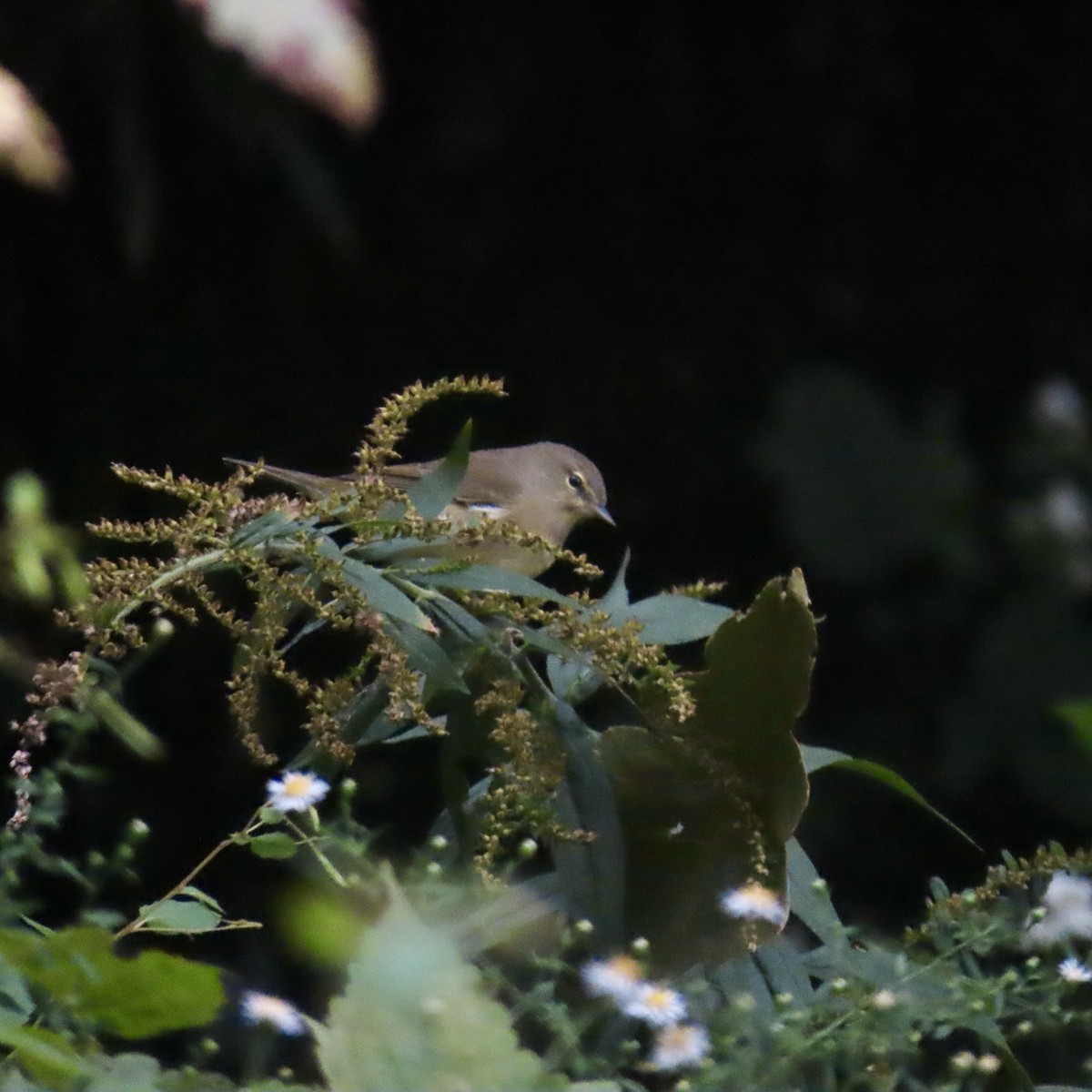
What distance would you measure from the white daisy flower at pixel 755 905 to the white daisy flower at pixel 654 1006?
0.11m

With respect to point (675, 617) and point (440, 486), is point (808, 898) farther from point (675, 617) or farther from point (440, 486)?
point (440, 486)

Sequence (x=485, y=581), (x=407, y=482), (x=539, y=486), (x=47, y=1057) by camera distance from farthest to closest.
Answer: (x=539, y=486)
(x=407, y=482)
(x=485, y=581)
(x=47, y=1057)

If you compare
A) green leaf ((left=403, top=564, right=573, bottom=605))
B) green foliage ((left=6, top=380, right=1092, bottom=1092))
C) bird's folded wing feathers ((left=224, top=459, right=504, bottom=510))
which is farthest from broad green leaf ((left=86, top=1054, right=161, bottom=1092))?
bird's folded wing feathers ((left=224, top=459, right=504, bottom=510))

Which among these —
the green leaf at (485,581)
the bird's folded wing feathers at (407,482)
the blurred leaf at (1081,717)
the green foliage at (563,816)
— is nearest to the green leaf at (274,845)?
the green foliage at (563,816)

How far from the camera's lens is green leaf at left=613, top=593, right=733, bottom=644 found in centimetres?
158

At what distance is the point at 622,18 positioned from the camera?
509 centimetres

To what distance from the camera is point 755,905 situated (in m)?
1.33

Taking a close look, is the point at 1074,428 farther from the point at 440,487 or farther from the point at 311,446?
the point at 440,487

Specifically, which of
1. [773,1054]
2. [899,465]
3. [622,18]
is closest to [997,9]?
[622,18]

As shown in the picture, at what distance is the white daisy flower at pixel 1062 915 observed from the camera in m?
1.35

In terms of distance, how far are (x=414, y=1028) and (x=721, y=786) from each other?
1.67ft

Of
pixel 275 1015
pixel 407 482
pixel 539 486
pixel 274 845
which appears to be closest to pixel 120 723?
pixel 274 845

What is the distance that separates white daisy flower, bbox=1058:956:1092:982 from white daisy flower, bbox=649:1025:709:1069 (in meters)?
0.27

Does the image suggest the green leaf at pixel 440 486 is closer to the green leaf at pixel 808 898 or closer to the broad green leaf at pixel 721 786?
the broad green leaf at pixel 721 786
